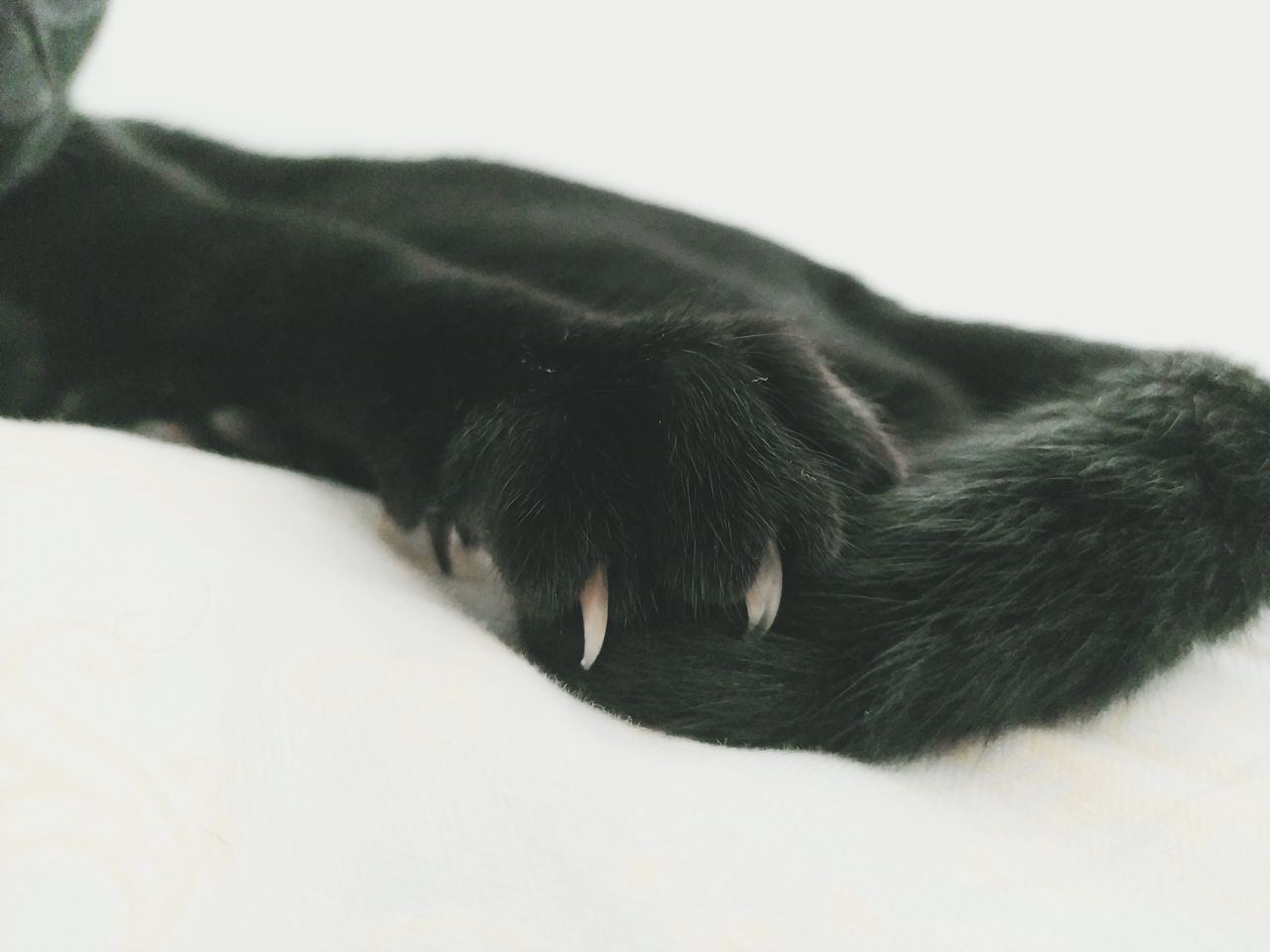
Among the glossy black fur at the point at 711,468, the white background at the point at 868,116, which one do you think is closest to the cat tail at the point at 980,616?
the glossy black fur at the point at 711,468

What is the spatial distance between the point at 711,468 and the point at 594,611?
0.28 feet

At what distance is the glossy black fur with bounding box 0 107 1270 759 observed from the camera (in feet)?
1.42

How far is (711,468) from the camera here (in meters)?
0.43

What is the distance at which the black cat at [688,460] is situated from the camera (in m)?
0.43

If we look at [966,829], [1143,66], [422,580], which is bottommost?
[422,580]

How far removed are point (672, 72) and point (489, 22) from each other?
0.22 metres

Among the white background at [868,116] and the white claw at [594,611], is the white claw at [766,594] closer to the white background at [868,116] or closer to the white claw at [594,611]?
the white claw at [594,611]

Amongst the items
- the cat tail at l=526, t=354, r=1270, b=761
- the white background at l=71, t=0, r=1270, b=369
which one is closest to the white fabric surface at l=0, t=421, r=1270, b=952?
the cat tail at l=526, t=354, r=1270, b=761

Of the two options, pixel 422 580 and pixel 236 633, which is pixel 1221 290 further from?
pixel 236 633

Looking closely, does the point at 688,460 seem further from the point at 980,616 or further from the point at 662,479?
the point at 980,616

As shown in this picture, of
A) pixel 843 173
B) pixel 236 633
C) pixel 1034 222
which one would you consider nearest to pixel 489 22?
pixel 843 173

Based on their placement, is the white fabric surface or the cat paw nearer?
the white fabric surface

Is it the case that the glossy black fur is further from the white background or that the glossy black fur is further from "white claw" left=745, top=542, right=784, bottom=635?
the white background

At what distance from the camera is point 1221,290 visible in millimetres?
992
